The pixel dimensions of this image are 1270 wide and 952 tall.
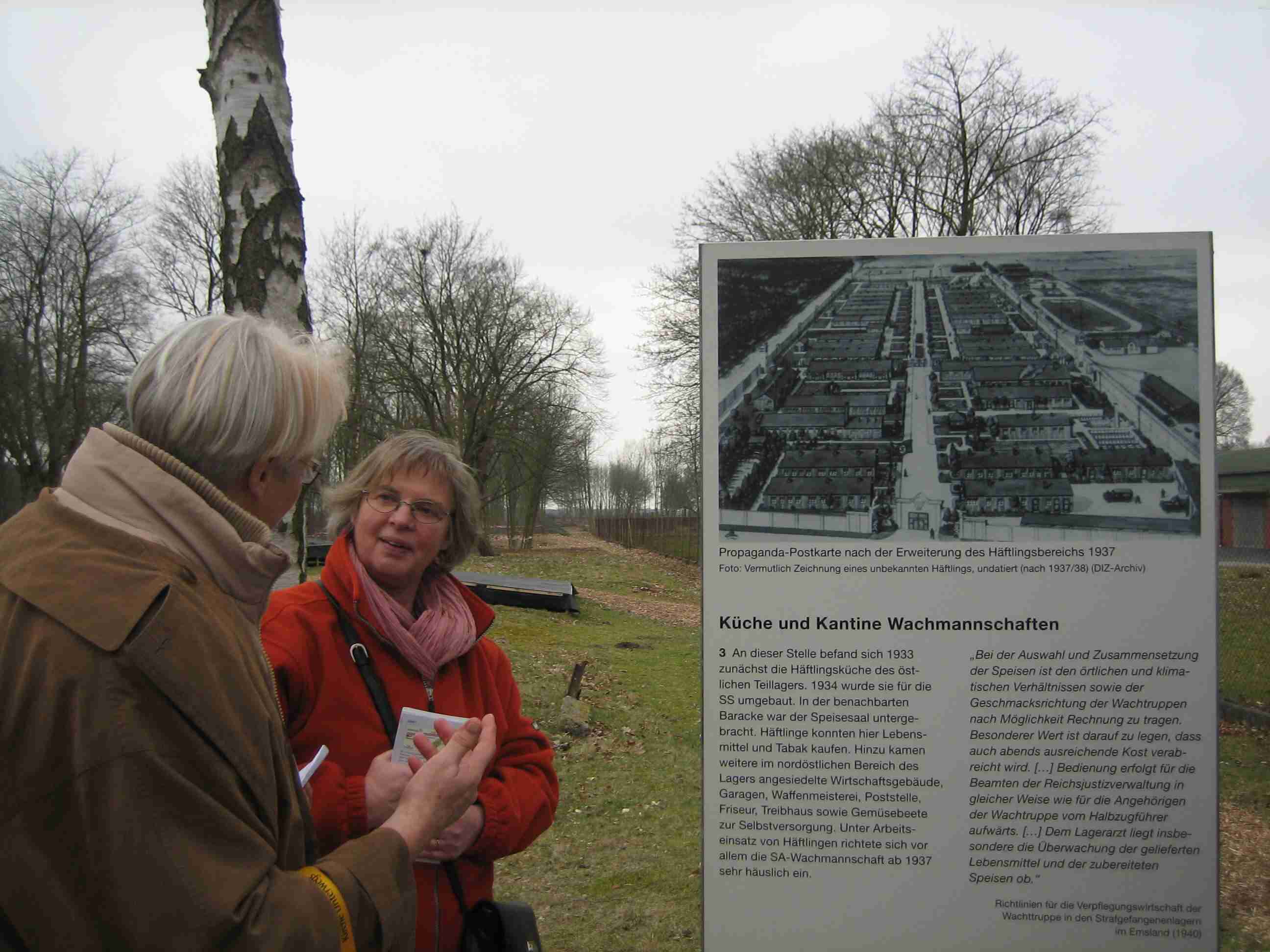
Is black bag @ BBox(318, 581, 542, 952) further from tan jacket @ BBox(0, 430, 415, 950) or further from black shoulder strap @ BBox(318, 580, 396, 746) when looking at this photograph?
tan jacket @ BBox(0, 430, 415, 950)

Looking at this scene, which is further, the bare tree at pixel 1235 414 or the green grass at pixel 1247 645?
the bare tree at pixel 1235 414

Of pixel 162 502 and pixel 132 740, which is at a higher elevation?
pixel 162 502

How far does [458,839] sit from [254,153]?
336 cm

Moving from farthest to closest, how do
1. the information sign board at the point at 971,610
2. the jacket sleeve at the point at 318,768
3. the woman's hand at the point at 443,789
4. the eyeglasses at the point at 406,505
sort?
the information sign board at the point at 971,610 < the eyeglasses at the point at 406,505 < the jacket sleeve at the point at 318,768 < the woman's hand at the point at 443,789

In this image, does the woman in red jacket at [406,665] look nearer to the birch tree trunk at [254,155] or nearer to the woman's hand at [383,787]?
the woman's hand at [383,787]

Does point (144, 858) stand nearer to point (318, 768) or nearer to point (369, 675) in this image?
point (318, 768)

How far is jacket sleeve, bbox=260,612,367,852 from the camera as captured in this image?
208 cm

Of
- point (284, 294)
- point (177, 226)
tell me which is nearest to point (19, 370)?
point (177, 226)

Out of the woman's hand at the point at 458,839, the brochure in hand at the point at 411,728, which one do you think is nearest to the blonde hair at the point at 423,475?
the brochure in hand at the point at 411,728

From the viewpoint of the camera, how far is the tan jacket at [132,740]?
1.16m

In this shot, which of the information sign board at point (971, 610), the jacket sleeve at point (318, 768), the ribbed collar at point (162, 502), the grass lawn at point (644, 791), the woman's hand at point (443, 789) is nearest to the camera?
the ribbed collar at point (162, 502)

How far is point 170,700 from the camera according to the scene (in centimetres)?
123

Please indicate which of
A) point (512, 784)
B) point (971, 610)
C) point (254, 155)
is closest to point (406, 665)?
point (512, 784)

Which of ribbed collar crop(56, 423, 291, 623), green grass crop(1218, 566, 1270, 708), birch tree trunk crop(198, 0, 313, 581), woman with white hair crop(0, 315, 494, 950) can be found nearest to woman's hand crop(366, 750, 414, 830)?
woman with white hair crop(0, 315, 494, 950)
